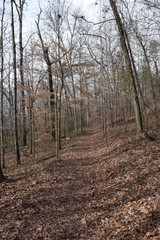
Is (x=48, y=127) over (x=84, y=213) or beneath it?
over

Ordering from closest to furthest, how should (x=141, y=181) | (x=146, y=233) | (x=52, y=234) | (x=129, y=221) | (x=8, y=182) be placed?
(x=146, y=233)
(x=129, y=221)
(x=52, y=234)
(x=141, y=181)
(x=8, y=182)

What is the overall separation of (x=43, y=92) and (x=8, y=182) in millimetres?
8146

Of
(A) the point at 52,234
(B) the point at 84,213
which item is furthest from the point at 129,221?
(A) the point at 52,234

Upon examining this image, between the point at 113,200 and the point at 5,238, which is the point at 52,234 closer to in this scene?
the point at 5,238

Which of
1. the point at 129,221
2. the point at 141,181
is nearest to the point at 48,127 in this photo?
the point at 141,181

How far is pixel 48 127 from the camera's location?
17.2 m

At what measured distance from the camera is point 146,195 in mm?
4645

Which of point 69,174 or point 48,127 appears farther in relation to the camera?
point 48,127

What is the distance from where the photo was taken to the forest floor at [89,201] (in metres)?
3.86

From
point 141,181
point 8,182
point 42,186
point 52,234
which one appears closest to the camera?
point 52,234

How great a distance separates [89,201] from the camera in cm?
546

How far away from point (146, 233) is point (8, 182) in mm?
6178

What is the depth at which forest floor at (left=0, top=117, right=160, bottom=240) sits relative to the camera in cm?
386

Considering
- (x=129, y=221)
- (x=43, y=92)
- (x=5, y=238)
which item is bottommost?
(x=5, y=238)
